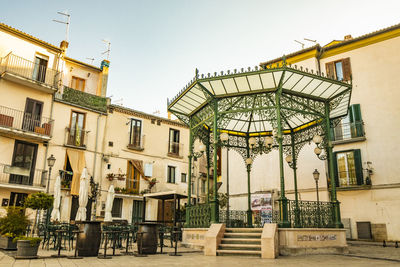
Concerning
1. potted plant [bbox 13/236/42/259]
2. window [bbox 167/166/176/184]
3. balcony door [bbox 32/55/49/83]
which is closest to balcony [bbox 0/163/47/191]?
balcony door [bbox 32/55/49/83]

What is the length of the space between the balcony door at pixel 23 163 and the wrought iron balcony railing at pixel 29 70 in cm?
416

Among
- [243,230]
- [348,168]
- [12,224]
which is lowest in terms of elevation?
[243,230]

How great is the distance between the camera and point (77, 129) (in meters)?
21.9

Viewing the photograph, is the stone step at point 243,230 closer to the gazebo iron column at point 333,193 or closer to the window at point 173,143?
the gazebo iron column at point 333,193

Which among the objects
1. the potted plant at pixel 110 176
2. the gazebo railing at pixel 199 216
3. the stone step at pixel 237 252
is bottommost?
the stone step at pixel 237 252

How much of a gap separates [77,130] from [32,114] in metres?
2.92

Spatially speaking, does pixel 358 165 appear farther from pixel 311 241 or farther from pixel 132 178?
pixel 132 178

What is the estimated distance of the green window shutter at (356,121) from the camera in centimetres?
1922

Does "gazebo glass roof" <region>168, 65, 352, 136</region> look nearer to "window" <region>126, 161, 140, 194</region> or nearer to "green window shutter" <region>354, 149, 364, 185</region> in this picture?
"green window shutter" <region>354, 149, 364, 185</region>

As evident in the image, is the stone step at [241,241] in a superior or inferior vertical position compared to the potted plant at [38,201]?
inferior

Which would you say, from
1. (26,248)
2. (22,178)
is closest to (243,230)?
(26,248)

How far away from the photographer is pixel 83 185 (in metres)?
13.3

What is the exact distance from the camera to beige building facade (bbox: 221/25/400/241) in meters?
17.9

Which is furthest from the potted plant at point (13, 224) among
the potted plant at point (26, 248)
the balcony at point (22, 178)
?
the balcony at point (22, 178)
